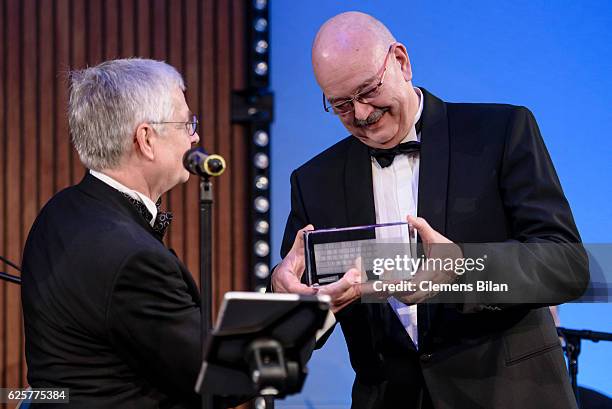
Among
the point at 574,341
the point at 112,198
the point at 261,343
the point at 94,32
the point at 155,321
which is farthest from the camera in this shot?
the point at 94,32

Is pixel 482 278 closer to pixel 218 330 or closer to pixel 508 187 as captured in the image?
pixel 508 187

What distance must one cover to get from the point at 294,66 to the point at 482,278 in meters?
2.79

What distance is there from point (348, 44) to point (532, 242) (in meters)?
0.73

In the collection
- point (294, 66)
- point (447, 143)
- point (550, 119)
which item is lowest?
point (447, 143)

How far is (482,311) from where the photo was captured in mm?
2098

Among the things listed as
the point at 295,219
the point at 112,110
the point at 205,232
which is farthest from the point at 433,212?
the point at 112,110

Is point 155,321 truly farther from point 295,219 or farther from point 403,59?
point 403,59

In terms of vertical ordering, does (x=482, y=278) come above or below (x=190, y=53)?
below

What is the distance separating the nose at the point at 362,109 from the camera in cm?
227

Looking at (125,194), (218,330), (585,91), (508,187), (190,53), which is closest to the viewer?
(218,330)

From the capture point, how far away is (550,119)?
3863 millimetres

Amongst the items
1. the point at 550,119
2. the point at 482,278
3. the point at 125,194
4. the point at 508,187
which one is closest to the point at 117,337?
the point at 125,194

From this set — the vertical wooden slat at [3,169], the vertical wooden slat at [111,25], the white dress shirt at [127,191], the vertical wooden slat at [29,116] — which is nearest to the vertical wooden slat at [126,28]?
the vertical wooden slat at [111,25]

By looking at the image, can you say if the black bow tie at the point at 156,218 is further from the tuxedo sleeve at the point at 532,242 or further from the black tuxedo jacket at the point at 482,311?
the tuxedo sleeve at the point at 532,242
